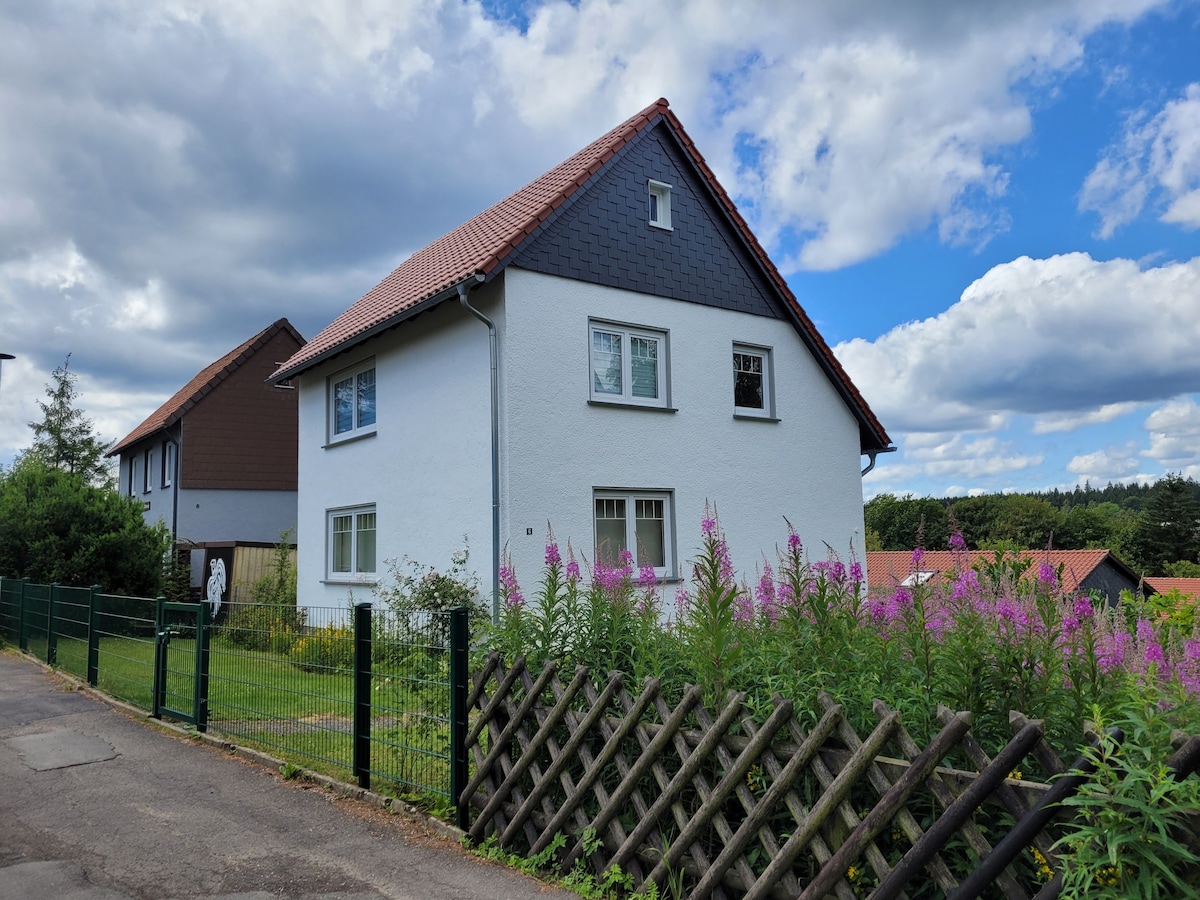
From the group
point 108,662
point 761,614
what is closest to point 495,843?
point 761,614

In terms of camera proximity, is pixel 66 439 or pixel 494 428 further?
pixel 66 439

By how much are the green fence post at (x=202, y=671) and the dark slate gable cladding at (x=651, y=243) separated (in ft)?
19.8

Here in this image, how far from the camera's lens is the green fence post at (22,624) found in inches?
601

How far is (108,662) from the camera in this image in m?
11.6

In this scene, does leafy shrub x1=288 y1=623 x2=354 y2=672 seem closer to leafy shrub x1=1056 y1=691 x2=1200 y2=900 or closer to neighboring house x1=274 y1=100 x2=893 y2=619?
neighboring house x1=274 y1=100 x2=893 y2=619

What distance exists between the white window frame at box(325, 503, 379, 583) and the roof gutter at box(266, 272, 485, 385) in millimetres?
2663

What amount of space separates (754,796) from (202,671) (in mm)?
6803

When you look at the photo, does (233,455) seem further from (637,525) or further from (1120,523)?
(1120,523)

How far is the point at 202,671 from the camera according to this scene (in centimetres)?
905

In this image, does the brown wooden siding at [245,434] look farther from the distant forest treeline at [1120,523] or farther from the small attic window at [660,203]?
the distant forest treeline at [1120,523]

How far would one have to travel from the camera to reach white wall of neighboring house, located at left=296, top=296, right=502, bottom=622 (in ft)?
40.7

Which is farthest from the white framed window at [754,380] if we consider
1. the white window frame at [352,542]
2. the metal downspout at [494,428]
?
the white window frame at [352,542]

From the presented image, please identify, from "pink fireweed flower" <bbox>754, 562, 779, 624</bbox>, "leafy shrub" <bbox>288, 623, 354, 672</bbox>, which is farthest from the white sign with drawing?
"pink fireweed flower" <bbox>754, 562, 779, 624</bbox>

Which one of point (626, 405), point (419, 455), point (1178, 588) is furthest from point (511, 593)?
point (419, 455)
